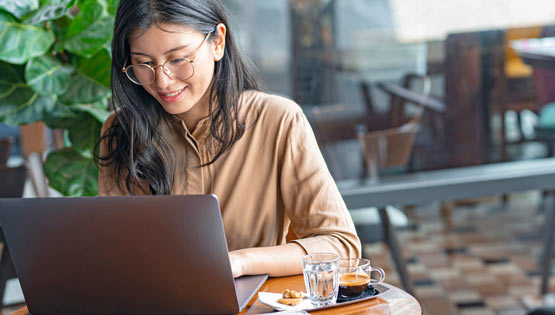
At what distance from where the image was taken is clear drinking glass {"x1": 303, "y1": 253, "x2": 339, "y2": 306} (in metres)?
1.01

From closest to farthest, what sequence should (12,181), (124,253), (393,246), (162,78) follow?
1. (124,253)
2. (162,78)
3. (393,246)
4. (12,181)

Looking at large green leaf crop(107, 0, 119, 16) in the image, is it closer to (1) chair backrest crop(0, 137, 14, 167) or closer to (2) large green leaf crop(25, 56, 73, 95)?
(2) large green leaf crop(25, 56, 73, 95)

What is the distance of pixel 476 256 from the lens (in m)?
3.31

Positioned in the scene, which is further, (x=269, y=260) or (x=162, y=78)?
(x=162, y=78)

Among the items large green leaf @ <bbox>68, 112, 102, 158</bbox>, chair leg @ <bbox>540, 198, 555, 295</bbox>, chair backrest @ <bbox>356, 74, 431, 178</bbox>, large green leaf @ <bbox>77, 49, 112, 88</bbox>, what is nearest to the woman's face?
large green leaf @ <bbox>77, 49, 112, 88</bbox>

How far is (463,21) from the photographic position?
3.09 m

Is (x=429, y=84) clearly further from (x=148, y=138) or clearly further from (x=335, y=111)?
(x=148, y=138)

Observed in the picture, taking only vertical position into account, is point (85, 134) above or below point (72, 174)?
above

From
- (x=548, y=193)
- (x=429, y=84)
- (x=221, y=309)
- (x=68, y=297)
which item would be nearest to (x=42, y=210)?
(x=68, y=297)

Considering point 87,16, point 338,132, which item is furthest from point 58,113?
point 338,132

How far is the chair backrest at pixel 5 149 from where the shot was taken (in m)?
2.79

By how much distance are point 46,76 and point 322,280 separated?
42.6 inches

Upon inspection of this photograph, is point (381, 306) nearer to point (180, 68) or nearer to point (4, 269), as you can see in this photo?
point (180, 68)

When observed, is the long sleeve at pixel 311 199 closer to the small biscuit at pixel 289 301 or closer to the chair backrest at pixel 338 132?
the small biscuit at pixel 289 301
